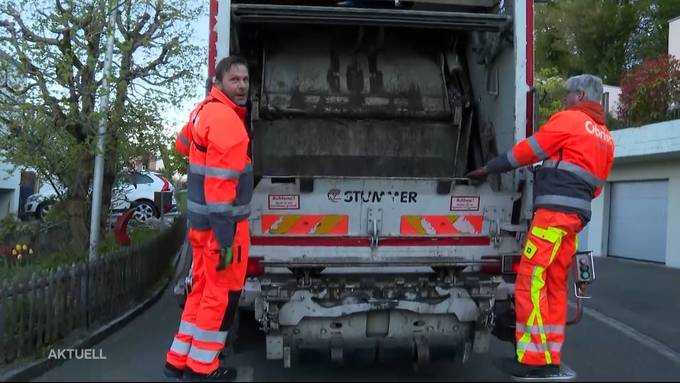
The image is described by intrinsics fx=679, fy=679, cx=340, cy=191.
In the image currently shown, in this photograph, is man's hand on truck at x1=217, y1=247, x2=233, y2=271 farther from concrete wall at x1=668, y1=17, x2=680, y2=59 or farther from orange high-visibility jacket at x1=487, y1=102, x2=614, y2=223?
concrete wall at x1=668, y1=17, x2=680, y2=59

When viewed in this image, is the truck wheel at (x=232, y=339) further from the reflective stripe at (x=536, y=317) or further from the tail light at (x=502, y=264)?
the reflective stripe at (x=536, y=317)

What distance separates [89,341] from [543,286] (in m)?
4.05

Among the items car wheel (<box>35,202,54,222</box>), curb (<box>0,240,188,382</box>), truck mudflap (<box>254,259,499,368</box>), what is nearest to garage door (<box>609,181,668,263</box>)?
curb (<box>0,240,188,382</box>)

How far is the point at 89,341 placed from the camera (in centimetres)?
613

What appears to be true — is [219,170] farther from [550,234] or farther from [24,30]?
[24,30]

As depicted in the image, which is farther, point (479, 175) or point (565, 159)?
point (479, 175)

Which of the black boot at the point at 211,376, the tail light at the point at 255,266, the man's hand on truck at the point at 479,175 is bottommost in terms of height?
the black boot at the point at 211,376

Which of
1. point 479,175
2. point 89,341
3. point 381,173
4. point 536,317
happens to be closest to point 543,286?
point 536,317

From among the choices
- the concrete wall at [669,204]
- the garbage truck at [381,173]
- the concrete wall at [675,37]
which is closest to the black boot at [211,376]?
the garbage truck at [381,173]

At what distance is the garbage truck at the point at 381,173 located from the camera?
4.32 meters

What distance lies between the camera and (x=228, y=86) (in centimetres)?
422

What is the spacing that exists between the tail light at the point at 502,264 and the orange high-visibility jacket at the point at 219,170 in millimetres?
1629

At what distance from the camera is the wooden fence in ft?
17.3

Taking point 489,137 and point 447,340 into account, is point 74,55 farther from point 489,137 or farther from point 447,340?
point 447,340
